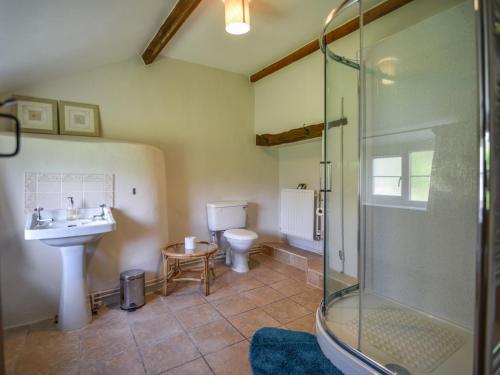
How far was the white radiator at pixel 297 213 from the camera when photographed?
128 inches

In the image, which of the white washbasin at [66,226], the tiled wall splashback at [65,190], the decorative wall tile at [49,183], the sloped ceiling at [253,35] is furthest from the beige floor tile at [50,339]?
the sloped ceiling at [253,35]

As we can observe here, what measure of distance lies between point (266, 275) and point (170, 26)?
8.51 feet

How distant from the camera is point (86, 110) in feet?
8.63

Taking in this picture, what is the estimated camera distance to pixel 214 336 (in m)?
1.96

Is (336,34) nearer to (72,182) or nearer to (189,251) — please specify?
(189,251)

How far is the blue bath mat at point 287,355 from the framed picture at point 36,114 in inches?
96.1

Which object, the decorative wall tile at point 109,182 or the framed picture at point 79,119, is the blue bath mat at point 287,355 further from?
the framed picture at point 79,119

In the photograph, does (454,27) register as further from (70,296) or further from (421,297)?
(70,296)

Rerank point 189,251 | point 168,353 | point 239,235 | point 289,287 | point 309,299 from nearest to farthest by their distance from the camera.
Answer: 1. point 168,353
2. point 309,299
3. point 189,251
4. point 289,287
5. point 239,235

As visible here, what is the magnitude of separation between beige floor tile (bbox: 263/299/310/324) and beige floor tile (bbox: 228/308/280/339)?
0.05 m

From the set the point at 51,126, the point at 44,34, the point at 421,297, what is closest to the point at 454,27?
the point at 421,297

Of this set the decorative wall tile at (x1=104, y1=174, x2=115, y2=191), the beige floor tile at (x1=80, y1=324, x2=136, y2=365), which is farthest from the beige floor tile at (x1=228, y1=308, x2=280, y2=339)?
the decorative wall tile at (x1=104, y1=174, x2=115, y2=191)

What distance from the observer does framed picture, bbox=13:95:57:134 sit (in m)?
2.33

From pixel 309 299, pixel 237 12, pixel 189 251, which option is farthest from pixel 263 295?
pixel 237 12
